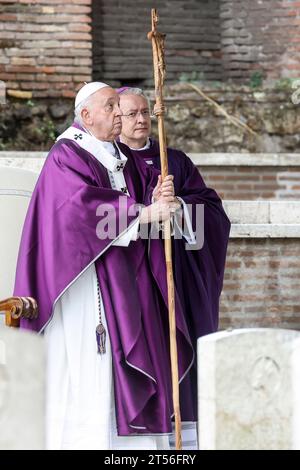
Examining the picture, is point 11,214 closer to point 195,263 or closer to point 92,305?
point 92,305

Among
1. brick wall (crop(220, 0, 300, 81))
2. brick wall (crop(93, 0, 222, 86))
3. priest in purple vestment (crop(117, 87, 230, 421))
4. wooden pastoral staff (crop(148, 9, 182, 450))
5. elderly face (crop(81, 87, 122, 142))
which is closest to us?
wooden pastoral staff (crop(148, 9, 182, 450))

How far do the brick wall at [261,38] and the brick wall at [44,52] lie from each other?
2087 millimetres

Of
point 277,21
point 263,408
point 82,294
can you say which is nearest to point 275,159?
point 277,21

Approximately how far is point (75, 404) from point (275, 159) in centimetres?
645

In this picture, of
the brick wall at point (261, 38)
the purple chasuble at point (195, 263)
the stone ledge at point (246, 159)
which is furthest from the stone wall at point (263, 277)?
the brick wall at point (261, 38)

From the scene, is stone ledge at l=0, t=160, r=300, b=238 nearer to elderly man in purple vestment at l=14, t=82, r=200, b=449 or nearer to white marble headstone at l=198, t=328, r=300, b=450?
elderly man in purple vestment at l=14, t=82, r=200, b=449

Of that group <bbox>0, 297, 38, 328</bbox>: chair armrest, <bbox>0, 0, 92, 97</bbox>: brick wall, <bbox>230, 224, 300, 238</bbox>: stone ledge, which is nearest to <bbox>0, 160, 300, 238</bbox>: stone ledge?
<bbox>230, 224, 300, 238</bbox>: stone ledge

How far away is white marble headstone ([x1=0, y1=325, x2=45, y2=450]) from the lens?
502 centimetres

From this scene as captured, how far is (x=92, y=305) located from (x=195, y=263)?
29.6 inches

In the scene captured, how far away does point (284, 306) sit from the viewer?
10023 mm

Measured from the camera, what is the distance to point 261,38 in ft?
46.3

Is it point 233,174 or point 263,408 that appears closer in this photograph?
point 263,408

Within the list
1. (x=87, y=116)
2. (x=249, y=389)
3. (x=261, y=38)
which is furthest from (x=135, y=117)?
(x=261, y=38)
